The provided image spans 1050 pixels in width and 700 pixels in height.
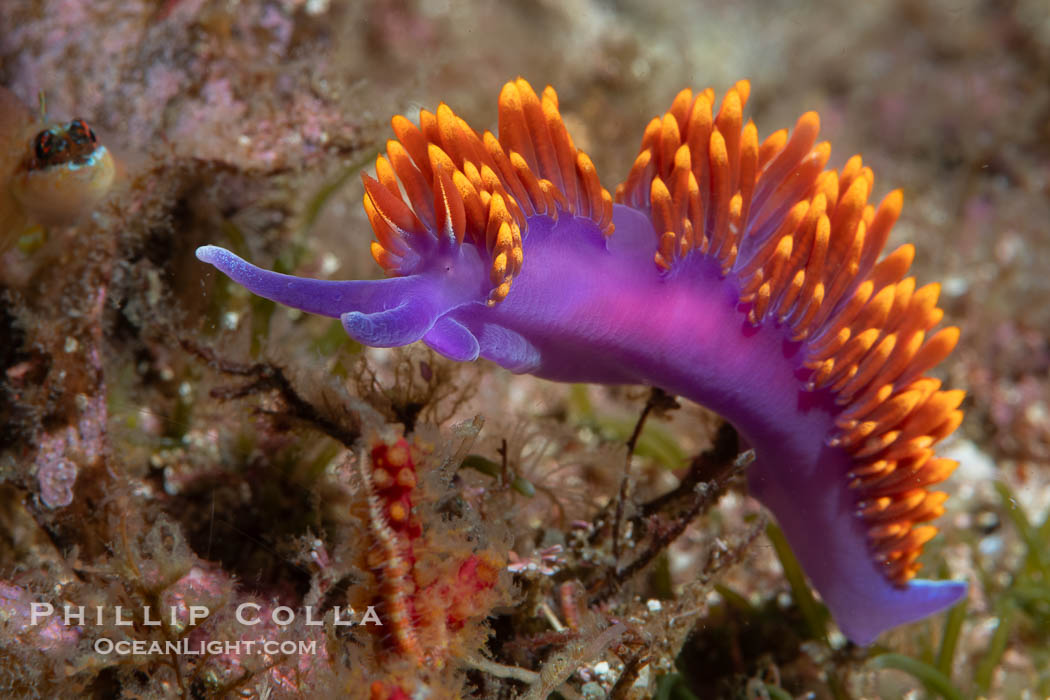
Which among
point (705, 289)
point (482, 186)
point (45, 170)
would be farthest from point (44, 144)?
point (705, 289)

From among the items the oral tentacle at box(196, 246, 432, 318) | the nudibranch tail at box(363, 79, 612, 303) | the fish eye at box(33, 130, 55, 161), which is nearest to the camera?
the oral tentacle at box(196, 246, 432, 318)

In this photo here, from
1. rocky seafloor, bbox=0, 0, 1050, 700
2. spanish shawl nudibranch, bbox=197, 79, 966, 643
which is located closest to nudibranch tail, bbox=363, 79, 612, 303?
spanish shawl nudibranch, bbox=197, 79, 966, 643

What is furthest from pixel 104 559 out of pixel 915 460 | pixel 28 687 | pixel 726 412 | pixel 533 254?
pixel 915 460

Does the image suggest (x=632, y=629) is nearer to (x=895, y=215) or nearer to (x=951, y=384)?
(x=895, y=215)

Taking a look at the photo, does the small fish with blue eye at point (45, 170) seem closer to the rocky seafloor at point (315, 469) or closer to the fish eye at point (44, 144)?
the fish eye at point (44, 144)

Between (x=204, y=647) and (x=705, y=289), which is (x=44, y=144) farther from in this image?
(x=705, y=289)

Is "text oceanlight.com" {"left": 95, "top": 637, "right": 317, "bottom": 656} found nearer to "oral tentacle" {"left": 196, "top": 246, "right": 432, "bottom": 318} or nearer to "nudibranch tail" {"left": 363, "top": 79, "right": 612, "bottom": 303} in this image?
Result: "oral tentacle" {"left": 196, "top": 246, "right": 432, "bottom": 318}

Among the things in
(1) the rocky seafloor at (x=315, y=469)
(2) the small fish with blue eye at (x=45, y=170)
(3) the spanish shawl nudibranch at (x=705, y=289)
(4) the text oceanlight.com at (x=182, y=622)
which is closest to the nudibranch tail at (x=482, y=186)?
(3) the spanish shawl nudibranch at (x=705, y=289)
